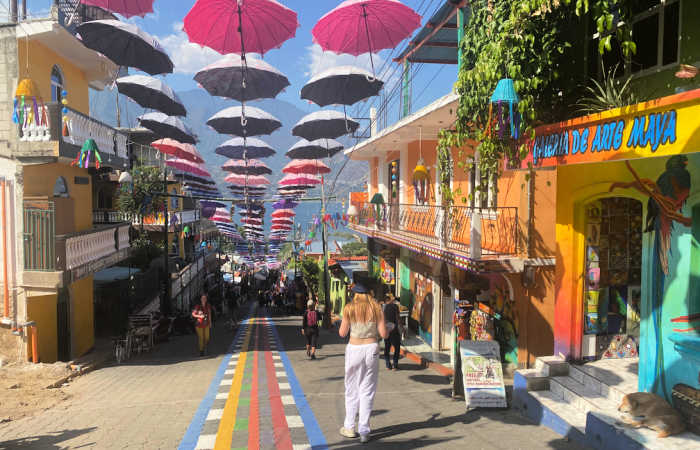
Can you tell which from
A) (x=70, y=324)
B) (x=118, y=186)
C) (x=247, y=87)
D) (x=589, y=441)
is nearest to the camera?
(x=589, y=441)

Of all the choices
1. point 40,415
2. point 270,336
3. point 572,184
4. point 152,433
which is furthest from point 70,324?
point 572,184

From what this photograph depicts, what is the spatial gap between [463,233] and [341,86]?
9468mm

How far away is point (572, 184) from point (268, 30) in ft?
31.1

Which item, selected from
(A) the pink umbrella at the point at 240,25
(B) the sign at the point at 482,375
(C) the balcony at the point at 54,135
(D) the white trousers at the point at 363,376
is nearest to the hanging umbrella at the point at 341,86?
(A) the pink umbrella at the point at 240,25

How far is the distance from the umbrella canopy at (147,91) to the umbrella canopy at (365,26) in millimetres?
6565

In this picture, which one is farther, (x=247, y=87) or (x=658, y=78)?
(x=247, y=87)

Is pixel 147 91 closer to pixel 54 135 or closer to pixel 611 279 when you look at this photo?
pixel 54 135

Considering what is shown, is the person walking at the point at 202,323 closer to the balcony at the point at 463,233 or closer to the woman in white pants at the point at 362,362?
the balcony at the point at 463,233

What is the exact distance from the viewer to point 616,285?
7.98 m

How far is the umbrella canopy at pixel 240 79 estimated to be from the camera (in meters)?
16.1

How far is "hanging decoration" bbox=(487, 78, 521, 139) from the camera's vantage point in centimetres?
648

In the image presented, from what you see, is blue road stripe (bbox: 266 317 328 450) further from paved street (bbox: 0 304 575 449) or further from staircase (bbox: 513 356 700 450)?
staircase (bbox: 513 356 700 450)

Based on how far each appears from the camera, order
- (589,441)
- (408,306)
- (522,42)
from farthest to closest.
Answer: (408,306)
(522,42)
(589,441)

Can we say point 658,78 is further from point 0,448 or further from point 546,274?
point 0,448
